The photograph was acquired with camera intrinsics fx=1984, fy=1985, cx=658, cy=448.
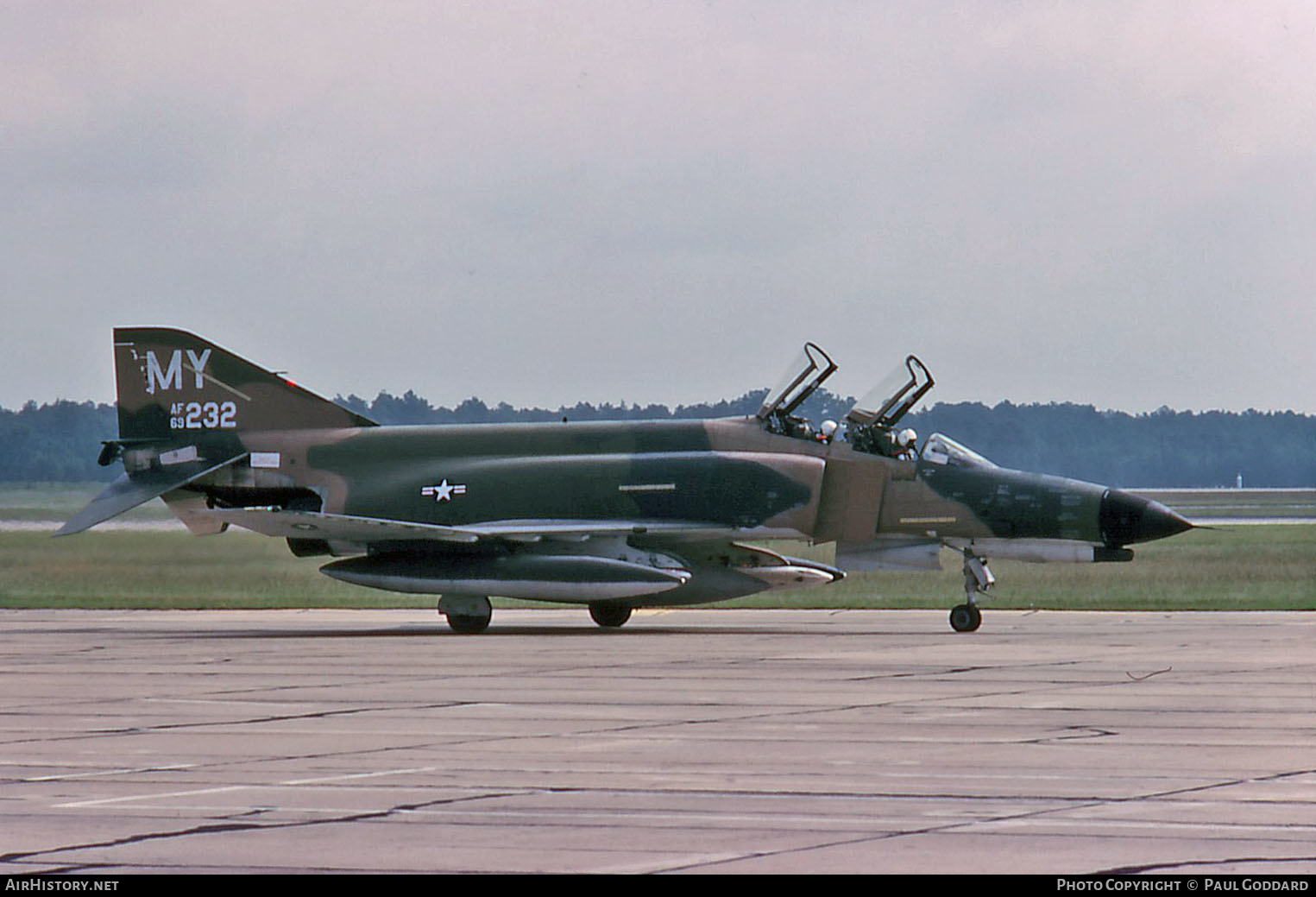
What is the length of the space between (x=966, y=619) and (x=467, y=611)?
5844 millimetres

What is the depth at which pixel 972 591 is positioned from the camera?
22.8m

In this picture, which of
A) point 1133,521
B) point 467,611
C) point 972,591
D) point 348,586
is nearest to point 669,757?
point 972,591

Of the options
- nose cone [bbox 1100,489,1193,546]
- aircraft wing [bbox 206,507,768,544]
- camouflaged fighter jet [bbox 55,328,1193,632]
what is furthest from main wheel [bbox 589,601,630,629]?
nose cone [bbox 1100,489,1193,546]

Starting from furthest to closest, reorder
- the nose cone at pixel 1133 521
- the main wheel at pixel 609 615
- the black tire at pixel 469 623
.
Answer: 1. the main wheel at pixel 609 615
2. the black tire at pixel 469 623
3. the nose cone at pixel 1133 521

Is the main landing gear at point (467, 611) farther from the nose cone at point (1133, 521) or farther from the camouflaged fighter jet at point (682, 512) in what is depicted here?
the nose cone at point (1133, 521)

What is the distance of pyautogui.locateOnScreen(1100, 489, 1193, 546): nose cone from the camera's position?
22359 mm

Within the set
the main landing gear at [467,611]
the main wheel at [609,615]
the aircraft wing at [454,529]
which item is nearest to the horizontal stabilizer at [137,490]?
the aircraft wing at [454,529]

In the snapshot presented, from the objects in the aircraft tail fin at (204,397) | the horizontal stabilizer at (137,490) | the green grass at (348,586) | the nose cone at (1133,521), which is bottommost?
the green grass at (348,586)

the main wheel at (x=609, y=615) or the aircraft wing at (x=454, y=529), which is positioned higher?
the aircraft wing at (x=454, y=529)

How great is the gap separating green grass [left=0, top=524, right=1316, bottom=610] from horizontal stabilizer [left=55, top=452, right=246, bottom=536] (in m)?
4.25

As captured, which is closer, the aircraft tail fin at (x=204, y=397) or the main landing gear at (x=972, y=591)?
the main landing gear at (x=972, y=591)

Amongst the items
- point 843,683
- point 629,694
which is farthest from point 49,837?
point 843,683

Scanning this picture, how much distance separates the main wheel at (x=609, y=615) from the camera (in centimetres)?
2420

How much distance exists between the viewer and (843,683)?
1541 cm
